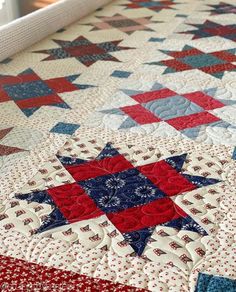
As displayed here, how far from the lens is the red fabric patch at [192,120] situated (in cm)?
157

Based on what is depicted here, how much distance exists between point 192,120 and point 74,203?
57cm

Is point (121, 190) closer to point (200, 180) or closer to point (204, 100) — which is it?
point (200, 180)

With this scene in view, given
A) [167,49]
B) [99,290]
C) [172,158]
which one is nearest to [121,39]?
[167,49]

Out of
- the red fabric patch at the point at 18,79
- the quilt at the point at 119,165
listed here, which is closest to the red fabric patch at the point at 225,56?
the quilt at the point at 119,165

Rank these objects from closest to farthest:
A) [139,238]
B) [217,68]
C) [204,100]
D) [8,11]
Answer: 1. [139,238]
2. [204,100]
3. [217,68]
4. [8,11]

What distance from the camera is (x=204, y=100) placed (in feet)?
5.74

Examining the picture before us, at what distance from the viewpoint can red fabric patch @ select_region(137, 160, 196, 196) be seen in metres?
1.24

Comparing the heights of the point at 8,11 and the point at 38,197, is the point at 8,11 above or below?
below

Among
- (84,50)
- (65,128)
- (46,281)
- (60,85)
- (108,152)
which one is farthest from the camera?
(84,50)

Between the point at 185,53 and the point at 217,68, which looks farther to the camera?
the point at 185,53

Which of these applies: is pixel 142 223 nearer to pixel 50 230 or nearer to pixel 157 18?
pixel 50 230

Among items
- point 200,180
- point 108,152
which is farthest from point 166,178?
point 108,152

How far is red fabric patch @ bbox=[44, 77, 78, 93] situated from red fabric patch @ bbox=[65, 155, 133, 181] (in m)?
0.56

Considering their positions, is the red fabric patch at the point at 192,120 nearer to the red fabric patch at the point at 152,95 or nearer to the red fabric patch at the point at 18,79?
the red fabric patch at the point at 152,95
